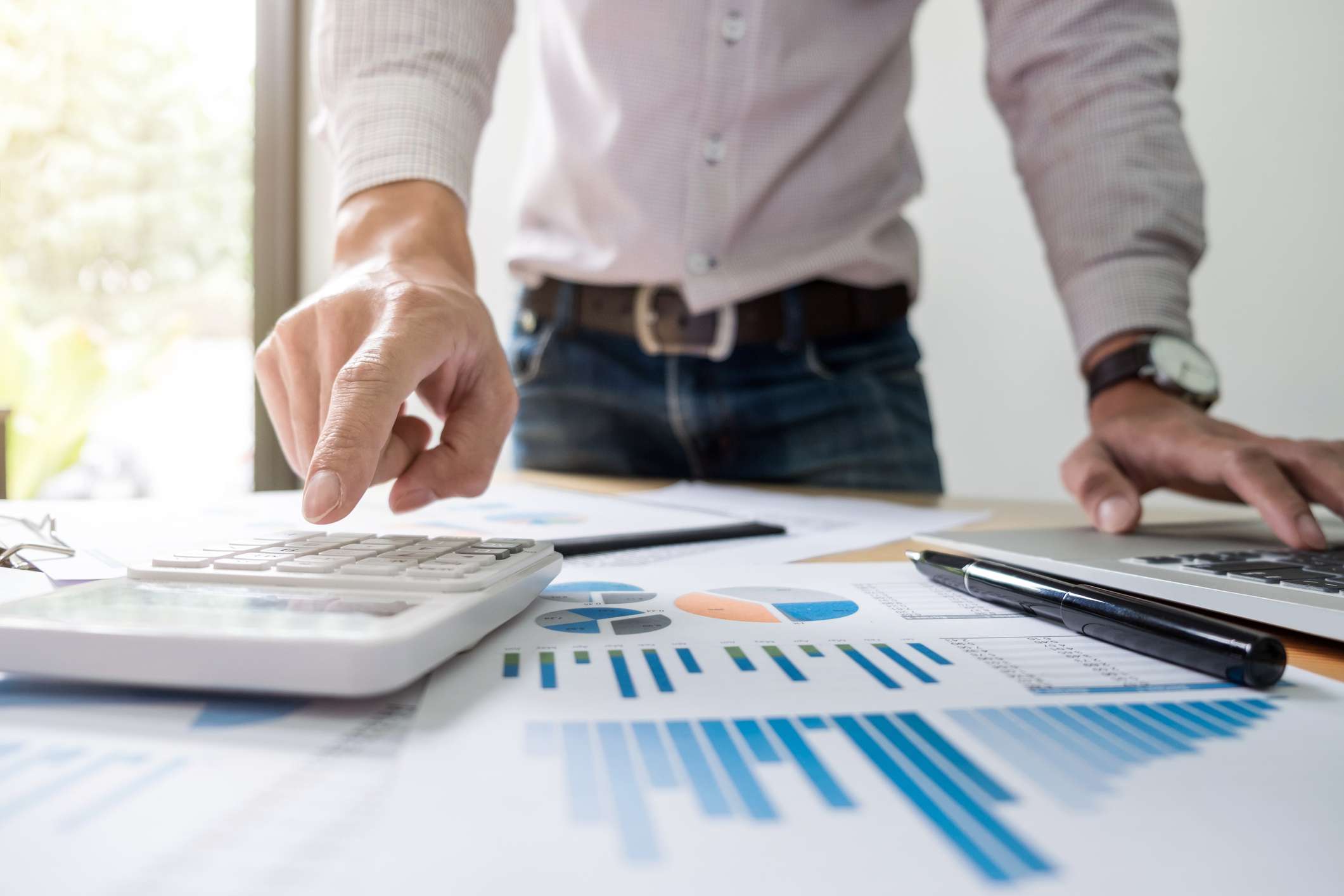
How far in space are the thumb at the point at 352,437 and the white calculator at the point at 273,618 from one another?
21 mm

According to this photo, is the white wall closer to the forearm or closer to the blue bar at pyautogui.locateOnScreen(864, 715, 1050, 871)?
the forearm

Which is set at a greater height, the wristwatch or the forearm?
the forearm

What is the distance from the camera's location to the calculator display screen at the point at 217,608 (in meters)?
0.23

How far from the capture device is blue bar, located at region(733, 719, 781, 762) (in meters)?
0.20

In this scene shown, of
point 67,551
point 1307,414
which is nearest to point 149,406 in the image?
point 67,551

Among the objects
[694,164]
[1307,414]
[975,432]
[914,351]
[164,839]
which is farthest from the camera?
[975,432]

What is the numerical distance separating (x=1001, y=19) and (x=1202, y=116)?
1.08 metres

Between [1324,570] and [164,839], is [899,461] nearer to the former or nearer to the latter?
[1324,570]

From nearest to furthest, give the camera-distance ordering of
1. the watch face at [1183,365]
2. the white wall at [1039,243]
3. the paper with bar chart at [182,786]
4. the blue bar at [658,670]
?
the paper with bar chart at [182,786]
the blue bar at [658,670]
the watch face at [1183,365]
the white wall at [1039,243]

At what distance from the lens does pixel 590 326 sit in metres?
0.93

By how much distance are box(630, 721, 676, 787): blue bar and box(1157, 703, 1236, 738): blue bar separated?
0.15m

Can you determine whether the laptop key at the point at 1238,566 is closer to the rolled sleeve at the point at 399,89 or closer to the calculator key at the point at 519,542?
the calculator key at the point at 519,542

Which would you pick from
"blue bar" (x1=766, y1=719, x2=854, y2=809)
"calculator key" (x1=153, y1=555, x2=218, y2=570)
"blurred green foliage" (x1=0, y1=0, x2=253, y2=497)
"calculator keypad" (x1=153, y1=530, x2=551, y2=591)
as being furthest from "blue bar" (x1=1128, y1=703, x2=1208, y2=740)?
"blurred green foliage" (x1=0, y1=0, x2=253, y2=497)

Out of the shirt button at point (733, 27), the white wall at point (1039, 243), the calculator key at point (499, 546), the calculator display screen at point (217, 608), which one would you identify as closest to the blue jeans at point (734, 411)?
the shirt button at point (733, 27)
